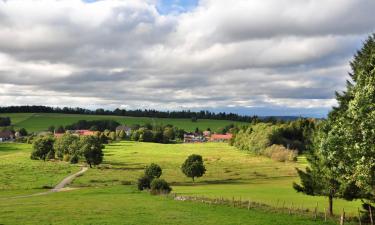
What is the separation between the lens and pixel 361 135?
28641 mm

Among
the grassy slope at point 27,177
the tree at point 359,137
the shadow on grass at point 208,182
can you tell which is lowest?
the grassy slope at point 27,177

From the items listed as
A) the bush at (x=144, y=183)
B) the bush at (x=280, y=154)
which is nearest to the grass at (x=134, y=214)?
the bush at (x=144, y=183)

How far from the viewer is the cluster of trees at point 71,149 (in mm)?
121375

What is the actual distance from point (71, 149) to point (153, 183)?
2938 inches

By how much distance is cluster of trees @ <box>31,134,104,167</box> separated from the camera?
4779 inches

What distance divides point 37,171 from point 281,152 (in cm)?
7665

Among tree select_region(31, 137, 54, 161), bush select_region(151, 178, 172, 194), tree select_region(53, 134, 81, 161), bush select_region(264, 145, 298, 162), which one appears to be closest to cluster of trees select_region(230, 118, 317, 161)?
bush select_region(264, 145, 298, 162)

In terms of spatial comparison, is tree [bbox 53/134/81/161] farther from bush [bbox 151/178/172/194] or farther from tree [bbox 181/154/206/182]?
bush [bbox 151/178/172/194]

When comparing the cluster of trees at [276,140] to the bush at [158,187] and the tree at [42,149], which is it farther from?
the bush at [158,187]

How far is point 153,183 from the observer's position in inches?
2699

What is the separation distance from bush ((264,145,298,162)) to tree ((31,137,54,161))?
74.3 metres

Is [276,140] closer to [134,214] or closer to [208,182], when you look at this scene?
[208,182]

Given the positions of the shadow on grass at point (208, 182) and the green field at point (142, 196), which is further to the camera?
the shadow on grass at point (208, 182)

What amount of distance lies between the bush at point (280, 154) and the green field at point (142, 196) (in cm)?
986
